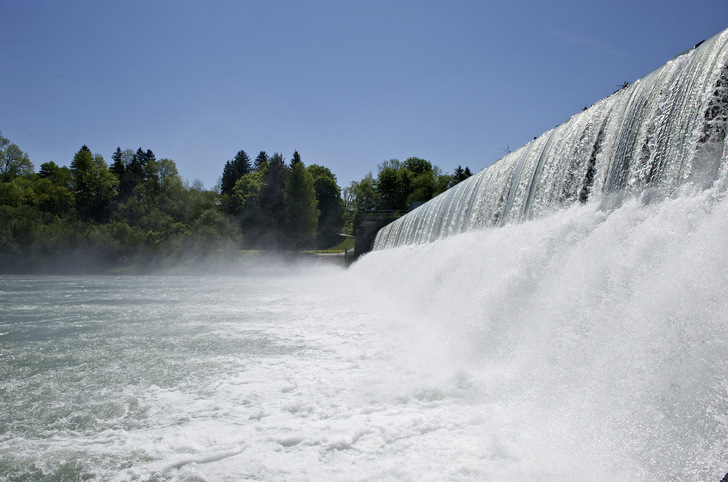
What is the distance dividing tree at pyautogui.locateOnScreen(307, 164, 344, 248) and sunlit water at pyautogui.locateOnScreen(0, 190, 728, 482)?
58.4 metres

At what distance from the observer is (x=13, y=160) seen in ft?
202

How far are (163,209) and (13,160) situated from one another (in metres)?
29.5

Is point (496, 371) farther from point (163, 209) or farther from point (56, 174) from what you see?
point (56, 174)

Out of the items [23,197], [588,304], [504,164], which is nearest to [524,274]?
[588,304]

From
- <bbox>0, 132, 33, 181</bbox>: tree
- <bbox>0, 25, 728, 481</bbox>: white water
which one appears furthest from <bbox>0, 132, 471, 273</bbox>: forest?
<bbox>0, 25, 728, 481</bbox>: white water

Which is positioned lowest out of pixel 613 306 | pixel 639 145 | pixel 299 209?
pixel 613 306

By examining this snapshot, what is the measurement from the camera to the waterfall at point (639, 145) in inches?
175

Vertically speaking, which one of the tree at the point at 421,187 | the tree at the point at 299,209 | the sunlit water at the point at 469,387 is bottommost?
the sunlit water at the point at 469,387

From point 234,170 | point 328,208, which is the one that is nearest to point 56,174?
point 234,170

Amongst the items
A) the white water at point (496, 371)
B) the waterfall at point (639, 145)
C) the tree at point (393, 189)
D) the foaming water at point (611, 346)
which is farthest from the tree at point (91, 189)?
the foaming water at point (611, 346)

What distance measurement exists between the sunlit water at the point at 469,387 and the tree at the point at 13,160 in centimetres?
7213

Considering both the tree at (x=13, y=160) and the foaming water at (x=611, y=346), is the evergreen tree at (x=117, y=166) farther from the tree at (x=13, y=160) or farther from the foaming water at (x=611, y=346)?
the foaming water at (x=611, y=346)

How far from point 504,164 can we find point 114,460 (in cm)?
1024

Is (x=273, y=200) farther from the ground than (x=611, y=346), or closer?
farther from the ground
